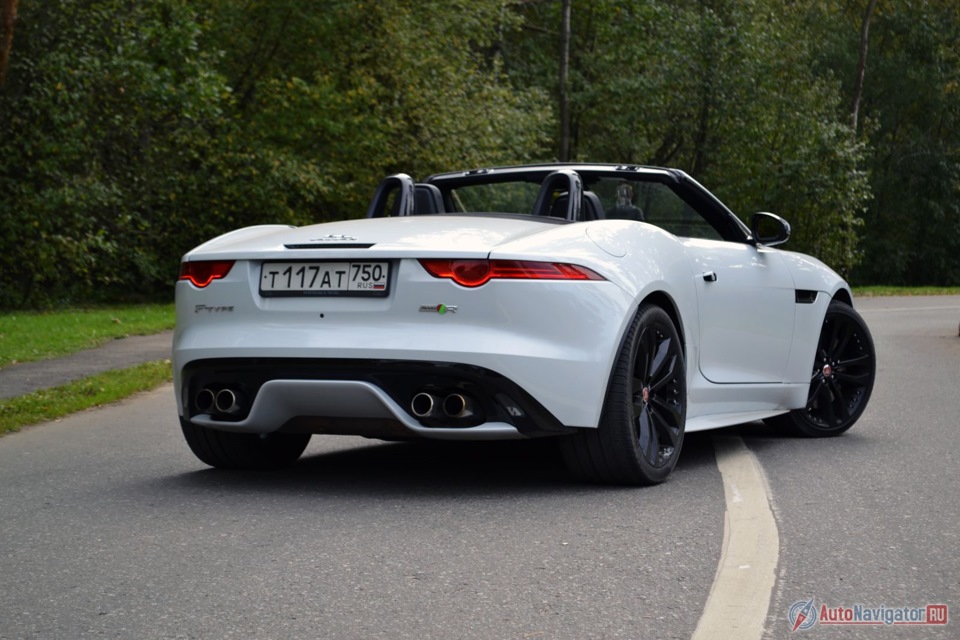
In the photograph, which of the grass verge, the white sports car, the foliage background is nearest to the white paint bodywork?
the white sports car

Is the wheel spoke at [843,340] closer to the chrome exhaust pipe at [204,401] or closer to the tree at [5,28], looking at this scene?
the chrome exhaust pipe at [204,401]

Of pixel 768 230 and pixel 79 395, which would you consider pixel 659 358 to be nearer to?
pixel 768 230

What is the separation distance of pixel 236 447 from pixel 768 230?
2.96 meters

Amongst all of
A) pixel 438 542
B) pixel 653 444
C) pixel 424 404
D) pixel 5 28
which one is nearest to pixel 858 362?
pixel 653 444

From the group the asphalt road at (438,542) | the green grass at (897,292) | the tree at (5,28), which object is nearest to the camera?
the asphalt road at (438,542)

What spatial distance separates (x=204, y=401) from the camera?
609cm

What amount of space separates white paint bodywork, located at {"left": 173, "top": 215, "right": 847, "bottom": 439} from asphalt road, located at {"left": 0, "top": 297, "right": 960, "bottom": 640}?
16.8 inches

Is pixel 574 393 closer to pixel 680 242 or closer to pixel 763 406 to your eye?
pixel 680 242

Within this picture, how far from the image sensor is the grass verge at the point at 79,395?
375 inches

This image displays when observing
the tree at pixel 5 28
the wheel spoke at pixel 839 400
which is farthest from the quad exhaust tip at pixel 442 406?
A: the tree at pixel 5 28

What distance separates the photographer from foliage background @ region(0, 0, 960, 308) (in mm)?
23859

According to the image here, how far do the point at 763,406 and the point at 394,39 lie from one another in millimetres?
25243

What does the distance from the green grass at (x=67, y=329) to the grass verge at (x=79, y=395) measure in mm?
1981

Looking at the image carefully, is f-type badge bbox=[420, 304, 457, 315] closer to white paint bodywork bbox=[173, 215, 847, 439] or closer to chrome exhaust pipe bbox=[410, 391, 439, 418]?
white paint bodywork bbox=[173, 215, 847, 439]
